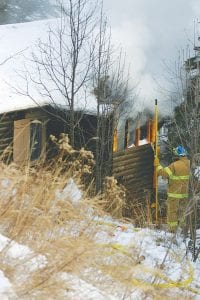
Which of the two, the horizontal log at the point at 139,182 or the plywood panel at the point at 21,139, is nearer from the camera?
the plywood panel at the point at 21,139

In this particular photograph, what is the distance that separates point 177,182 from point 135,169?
4716 mm

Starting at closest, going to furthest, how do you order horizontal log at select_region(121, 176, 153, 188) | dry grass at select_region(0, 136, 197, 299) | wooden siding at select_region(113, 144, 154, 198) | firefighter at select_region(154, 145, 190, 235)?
1. dry grass at select_region(0, 136, 197, 299)
2. firefighter at select_region(154, 145, 190, 235)
3. wooden siding at select_region(113, 144, 154, 198)
4. horizontal log at select_region(121, 176, 153, 188)

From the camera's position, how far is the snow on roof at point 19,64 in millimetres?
11250

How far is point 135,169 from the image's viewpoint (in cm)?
1426

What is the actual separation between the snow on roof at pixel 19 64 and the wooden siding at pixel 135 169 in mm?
2066

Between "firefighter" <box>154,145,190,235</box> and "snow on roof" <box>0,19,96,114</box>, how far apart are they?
2898mm

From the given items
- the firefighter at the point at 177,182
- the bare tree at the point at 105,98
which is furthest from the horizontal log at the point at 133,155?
the firefighter at the point at 177,182

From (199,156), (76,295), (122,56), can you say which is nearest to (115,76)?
(122,56)

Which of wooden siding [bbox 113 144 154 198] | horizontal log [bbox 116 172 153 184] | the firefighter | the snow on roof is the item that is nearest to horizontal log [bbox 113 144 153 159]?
wooden siding [bbox 113 144 154 198]

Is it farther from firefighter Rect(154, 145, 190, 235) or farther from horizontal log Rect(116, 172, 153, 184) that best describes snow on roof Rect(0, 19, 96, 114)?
firefighter Rect(154, 145, 190, 235)

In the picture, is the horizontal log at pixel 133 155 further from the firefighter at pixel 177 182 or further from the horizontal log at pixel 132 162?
the firefighter at pixel 177 182

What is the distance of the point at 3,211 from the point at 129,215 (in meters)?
7.87

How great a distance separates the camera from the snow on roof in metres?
11.2

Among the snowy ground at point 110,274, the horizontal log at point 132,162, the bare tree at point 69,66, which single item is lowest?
the snowy ground at point 110,274
